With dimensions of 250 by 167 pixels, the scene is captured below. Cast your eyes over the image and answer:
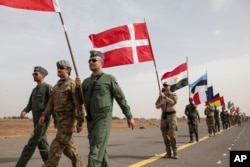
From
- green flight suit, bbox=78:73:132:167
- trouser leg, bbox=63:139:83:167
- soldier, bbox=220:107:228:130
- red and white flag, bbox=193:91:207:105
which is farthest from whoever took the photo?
soldier, bbox=220:107:228:130

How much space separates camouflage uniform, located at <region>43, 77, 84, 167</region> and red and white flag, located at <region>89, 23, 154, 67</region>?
9.32 ft

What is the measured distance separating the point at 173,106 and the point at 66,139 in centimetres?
469

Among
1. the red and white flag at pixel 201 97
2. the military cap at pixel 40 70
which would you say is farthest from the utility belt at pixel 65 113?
the red and white flag at pixel 201 97

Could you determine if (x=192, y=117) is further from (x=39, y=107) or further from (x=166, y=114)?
(x=39, y=107)

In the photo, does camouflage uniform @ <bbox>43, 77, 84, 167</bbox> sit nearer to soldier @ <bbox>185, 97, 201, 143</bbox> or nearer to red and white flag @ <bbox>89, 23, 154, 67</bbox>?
red and white flag @ <bbox>89, 23, 154, 67</bbox>

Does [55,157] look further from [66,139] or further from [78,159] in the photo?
[78,159]

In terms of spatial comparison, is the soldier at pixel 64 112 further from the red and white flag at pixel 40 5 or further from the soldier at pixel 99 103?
the red and white flag at pixel 40 5

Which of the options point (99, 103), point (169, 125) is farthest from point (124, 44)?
point (99, 103)

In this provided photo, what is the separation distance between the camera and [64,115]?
5.91m

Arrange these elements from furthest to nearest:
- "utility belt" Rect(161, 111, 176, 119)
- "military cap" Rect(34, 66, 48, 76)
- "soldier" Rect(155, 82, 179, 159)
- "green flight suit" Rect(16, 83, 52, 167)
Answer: "utility belt" Rect(161, 111, 176, 119) < "soldier" Rect(155, 82, 179, 159) < "military cap" Rect(34, 66, 48, 76) < "green flight suit" Rect(16, 83, 52, 167)

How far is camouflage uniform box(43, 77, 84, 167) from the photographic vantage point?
5.66 meters

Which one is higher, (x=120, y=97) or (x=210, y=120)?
(x=120, y=97)

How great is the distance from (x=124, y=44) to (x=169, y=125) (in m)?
2.36

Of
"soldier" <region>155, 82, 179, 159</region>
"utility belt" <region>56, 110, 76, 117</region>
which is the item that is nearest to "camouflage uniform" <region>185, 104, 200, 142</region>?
"soldier" <region>155, 82, 179, 159</region>
